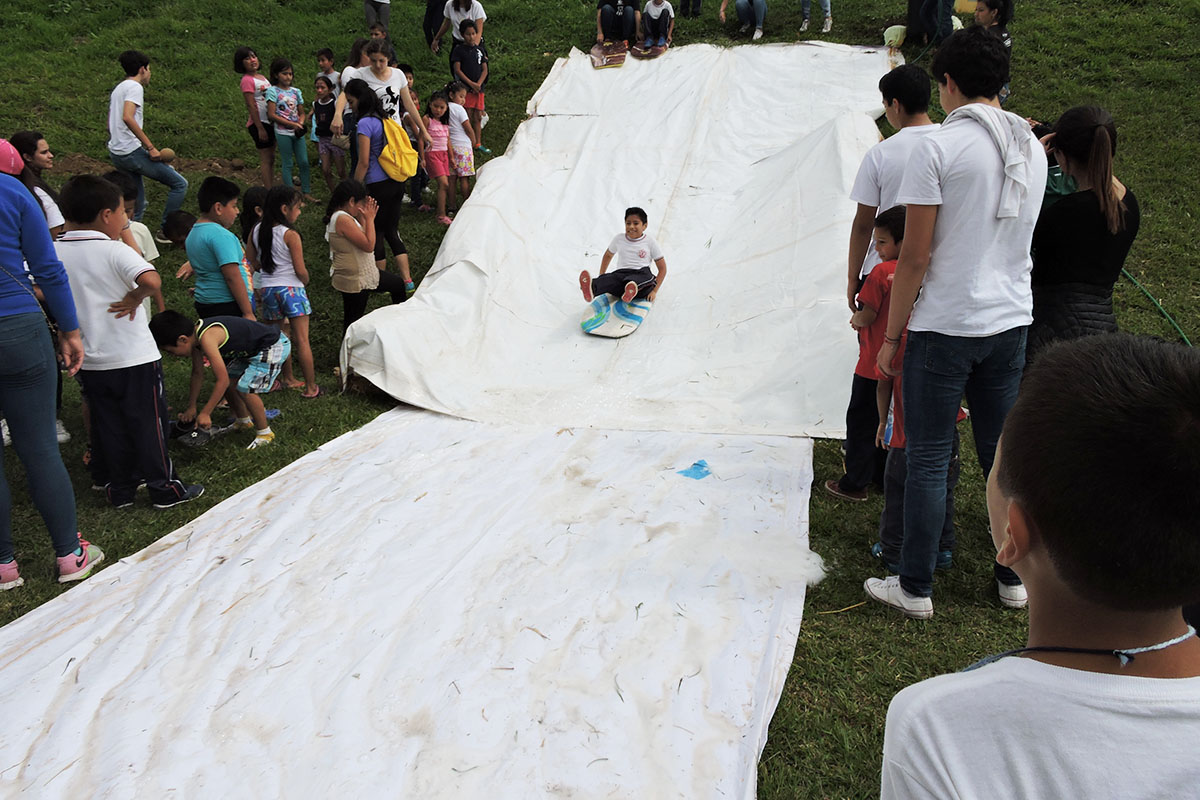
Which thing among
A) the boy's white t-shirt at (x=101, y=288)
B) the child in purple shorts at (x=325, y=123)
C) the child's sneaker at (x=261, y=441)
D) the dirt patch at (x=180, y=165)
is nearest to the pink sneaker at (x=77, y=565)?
the boy's white t-shirt at (x=101, y=288)

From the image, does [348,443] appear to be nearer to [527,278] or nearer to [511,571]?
[511,571]

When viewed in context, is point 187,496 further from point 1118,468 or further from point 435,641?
point 1118,468

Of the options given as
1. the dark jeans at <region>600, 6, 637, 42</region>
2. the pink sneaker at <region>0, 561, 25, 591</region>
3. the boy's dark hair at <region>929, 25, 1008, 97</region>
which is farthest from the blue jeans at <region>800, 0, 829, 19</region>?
the pink sneaker at <region>0, 561, 25, 591</region>

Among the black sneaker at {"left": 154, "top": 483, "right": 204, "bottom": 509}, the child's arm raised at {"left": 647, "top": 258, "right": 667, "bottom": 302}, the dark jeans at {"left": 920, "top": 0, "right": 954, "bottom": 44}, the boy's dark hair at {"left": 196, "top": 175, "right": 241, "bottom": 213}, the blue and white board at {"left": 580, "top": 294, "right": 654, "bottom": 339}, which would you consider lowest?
the black sneaker at {"left": 154, "top": 483, "right": 204, "bottom": 509}

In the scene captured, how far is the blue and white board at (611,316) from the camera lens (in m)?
6.18

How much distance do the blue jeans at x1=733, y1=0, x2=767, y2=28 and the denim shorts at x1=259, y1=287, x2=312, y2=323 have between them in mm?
7497

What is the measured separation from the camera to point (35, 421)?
345 centimetres

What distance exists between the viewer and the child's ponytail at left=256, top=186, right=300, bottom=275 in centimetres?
509

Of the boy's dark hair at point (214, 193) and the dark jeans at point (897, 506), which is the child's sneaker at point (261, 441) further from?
the dark jeans at point (897, 506)

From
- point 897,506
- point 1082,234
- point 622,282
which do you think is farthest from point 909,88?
point 622,282

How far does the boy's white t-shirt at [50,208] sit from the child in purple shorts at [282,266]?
102 centimetres

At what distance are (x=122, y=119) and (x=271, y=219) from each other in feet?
9.35

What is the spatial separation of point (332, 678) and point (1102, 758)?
252cm

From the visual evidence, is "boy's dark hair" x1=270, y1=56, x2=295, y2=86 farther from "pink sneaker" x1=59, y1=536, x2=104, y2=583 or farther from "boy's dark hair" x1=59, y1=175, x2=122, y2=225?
"pink sneaker" x1=59, y1=536, x2=104, y2=583
